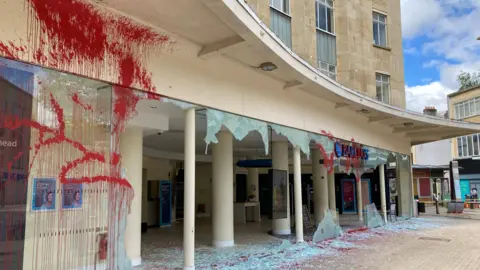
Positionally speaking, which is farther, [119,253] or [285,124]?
[285,124]

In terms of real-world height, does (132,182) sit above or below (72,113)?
below

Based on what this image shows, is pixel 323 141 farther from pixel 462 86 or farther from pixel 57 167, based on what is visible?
pixel 462 86

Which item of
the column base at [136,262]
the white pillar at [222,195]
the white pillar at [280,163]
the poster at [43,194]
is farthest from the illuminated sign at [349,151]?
the poster at [43,194]

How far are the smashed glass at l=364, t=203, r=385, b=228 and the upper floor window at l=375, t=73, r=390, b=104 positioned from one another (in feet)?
19.3

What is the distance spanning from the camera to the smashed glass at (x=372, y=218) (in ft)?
48.7

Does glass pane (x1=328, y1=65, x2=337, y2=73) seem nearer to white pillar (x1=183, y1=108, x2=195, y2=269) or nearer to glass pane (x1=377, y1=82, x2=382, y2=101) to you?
glass pane (x1=377, y1=82, x2=382, y2=101)

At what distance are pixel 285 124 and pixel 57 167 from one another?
612 cm

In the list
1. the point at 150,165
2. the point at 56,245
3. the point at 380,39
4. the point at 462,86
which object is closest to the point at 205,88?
the point at 56,245

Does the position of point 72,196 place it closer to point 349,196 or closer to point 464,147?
point 349,196

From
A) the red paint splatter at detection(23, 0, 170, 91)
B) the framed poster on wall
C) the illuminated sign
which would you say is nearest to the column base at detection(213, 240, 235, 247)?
the framed poster on wall

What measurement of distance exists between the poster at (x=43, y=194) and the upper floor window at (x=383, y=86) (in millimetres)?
16203

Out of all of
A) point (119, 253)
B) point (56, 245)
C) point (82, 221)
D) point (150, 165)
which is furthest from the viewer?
point (150, 165)

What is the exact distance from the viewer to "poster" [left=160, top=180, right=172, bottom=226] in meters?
15.6

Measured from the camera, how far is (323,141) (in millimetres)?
11977
